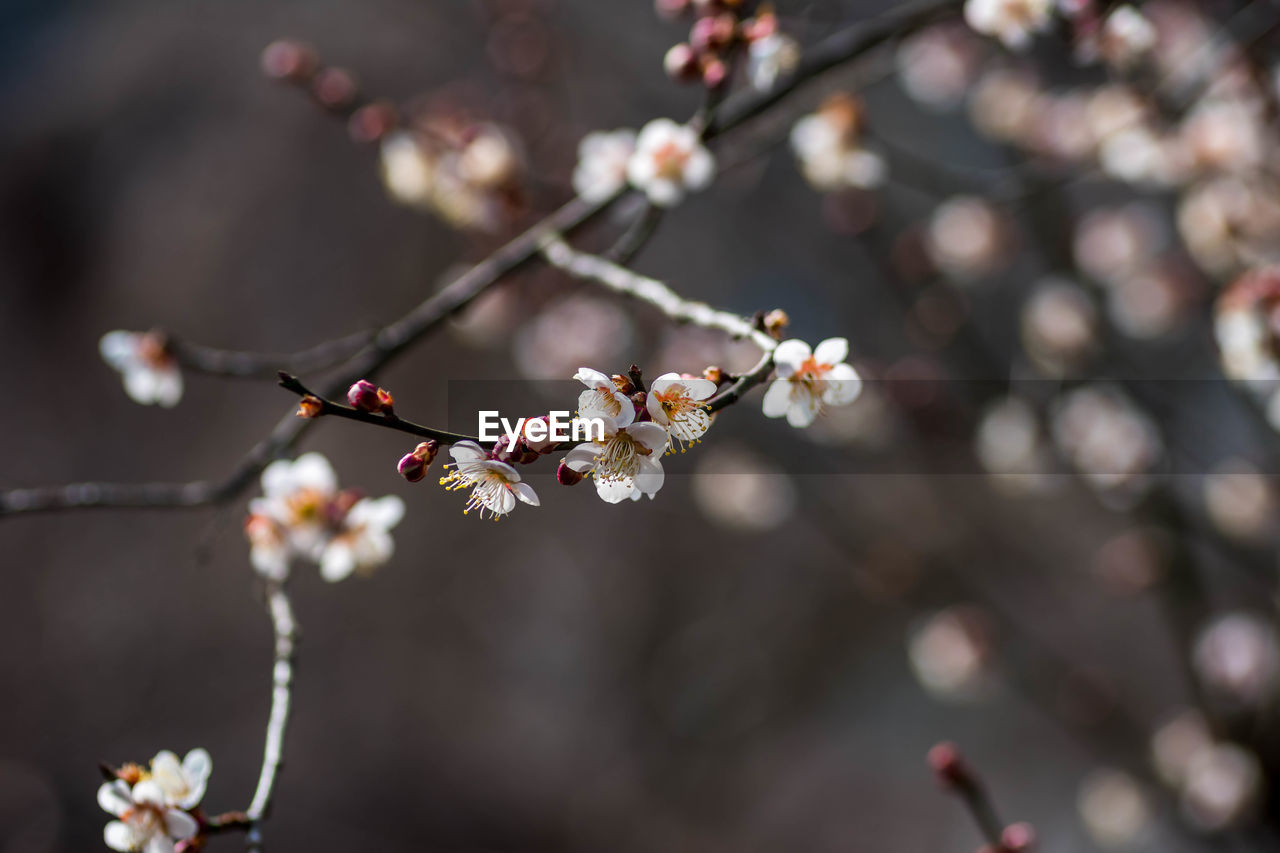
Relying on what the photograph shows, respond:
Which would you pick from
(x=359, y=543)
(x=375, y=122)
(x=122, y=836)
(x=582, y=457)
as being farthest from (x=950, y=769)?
(x=375, y=122)

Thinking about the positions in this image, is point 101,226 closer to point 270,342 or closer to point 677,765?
point 270,342

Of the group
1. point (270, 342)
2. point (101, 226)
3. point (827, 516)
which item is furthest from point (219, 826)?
point (101, 226)

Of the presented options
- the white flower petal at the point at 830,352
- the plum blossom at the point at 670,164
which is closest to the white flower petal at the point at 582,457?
the white flower petal at the point at 830,352

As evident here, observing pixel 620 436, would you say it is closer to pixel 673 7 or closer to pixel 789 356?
pixel 789 356

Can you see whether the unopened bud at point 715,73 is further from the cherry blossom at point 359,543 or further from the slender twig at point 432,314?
the cherry blossom at point 359,543

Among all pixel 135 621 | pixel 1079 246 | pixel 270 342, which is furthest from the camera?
pixel 270 342

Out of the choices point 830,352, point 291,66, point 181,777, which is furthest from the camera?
→ point 291,66
